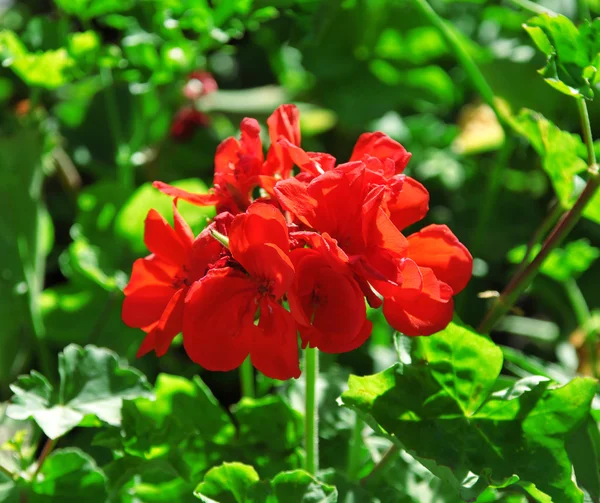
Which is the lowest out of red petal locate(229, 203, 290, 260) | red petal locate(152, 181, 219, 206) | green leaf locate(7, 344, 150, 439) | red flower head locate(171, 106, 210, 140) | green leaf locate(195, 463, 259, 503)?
red flower head locate(171, 106, 210, 140)

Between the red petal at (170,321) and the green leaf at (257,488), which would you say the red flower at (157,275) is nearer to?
the red petal at (170,321)

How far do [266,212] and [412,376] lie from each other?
256mm

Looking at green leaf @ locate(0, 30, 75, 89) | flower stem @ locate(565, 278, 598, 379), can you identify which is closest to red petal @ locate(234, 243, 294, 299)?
green leaf @ locate(0, 30, 75, 89)

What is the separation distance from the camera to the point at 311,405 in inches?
29.5

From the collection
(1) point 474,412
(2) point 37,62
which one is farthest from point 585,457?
(2) point 37,62

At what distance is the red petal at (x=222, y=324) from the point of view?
0.64 metres

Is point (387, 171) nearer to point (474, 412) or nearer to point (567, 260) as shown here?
point (474, 412)

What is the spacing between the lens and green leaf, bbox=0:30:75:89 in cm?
101

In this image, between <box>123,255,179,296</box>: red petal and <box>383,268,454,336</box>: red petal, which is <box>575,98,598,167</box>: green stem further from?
<box>123,255,179,296</box>: red petal

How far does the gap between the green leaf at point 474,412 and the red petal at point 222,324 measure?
13 centimetres

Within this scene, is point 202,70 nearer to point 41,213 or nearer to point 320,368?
point 41,213

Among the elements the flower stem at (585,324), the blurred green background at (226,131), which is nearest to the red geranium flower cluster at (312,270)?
the blurred green background at (226,131)

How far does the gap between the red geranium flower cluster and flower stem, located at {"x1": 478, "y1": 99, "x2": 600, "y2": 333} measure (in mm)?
136

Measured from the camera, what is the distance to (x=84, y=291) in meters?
1.18
